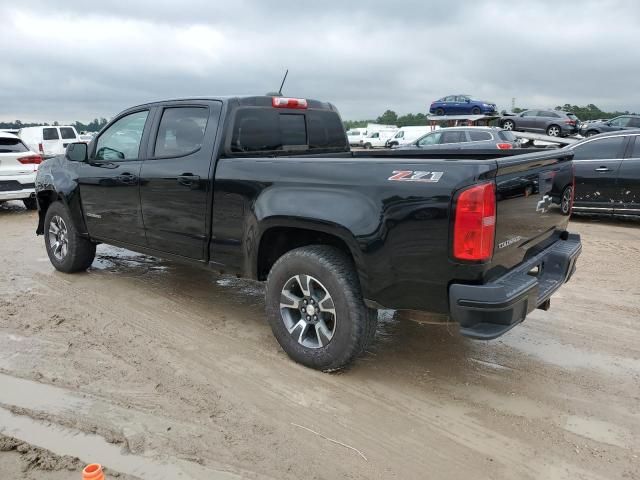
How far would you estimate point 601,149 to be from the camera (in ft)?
30.0

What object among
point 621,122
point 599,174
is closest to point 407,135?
point 621,122

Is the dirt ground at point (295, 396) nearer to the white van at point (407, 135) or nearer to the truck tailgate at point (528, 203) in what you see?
the truck tailgate at point (528, 203)

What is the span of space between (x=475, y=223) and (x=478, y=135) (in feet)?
44.2

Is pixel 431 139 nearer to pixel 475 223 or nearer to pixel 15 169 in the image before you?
pixel 15 169

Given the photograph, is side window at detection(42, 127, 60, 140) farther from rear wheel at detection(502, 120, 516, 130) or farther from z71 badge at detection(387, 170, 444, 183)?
z71 badge at detection(387, 170, 444, 183)

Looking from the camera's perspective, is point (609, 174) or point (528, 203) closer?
point (528, 203)

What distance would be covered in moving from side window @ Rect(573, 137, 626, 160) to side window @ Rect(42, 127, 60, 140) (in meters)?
18.9

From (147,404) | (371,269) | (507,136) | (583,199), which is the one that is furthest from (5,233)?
(507,136)

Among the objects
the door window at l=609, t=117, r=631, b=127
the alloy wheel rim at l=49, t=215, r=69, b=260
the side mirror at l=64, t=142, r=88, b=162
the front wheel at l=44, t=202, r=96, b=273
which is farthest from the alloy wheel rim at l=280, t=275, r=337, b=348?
the door window at l=609, t=117, r=631, b=127

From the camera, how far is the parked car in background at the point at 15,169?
10.5m

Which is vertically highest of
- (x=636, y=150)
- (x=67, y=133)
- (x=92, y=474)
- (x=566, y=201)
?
(x=67, y=133)

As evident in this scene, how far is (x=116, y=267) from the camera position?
21.1 feet

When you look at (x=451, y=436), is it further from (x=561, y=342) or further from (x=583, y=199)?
(x=583, y=199)

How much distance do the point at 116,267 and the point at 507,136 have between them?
12.5 metres
